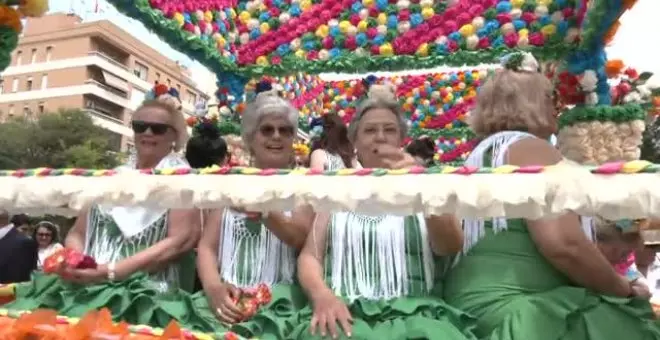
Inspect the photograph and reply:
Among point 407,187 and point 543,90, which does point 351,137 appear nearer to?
point 543,90

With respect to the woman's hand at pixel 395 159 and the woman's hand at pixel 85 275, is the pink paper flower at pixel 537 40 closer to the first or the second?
the woman's hand at pixel 395 159

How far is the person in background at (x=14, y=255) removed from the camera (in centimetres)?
373

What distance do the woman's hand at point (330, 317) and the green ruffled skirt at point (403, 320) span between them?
0.02m

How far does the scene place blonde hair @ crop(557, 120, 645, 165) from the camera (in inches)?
157

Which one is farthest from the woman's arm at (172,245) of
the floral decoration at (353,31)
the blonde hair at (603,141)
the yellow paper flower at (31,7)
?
the blonde hair at (603,141)

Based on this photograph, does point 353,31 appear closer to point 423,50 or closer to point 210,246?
point 423,50

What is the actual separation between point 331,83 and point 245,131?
5.62 m

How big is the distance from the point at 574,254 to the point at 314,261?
68 cm

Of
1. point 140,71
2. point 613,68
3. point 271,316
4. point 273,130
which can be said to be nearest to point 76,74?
point 140,71

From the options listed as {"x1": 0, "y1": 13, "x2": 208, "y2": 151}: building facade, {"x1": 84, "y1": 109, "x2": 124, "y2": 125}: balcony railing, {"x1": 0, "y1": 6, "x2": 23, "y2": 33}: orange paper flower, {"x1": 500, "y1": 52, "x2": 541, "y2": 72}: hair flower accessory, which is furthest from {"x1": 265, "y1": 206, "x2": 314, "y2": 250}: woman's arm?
{"x1": 0, "y1": 13, "x2": 208, "y2": 151}: building facade

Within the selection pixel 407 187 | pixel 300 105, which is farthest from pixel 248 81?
pixel 407 187

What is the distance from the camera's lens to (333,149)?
416cm

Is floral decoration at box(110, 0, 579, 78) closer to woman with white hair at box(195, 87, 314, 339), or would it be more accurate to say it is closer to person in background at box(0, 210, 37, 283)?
person in background at box(0, 210, 37, 283)

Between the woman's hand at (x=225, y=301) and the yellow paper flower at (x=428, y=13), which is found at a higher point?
the yellow paper flower at (x=428, y=13)
